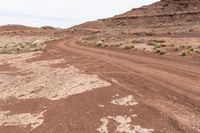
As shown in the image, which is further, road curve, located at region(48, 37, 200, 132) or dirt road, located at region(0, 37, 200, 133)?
road curve, located at region(48, 37, 200, 132)

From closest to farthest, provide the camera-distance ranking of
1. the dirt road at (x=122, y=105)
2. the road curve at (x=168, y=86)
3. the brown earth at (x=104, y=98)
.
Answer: the dirt road at (x=122, y=105), the brown earth at (x=104, y=98), the road curve at (x=168, y=86)

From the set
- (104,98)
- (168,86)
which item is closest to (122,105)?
(104,98)

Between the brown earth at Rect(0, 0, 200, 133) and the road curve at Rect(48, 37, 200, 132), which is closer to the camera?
the brown earth at Rect(0, 0, 200, 133)

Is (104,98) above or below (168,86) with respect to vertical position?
below

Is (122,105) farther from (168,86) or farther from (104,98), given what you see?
(168,86)

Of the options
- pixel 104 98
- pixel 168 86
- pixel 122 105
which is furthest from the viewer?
pixel 168 86

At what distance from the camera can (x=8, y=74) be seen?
20.2 m

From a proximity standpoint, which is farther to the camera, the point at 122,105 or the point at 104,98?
the point at 104,98

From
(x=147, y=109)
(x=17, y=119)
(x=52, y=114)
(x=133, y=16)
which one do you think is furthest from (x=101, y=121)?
(x=133, y=16)

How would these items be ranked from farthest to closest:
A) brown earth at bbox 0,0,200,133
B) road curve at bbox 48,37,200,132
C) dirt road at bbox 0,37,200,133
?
road curve at bbox 48,37,200,132 < brown earth at bbox 0,0,200,133 < dirt road at bbox 0,37,200,133

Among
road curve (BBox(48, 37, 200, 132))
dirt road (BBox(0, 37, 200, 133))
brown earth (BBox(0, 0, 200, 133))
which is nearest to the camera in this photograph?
dirt road (BBox(0, 37, 200, 133))

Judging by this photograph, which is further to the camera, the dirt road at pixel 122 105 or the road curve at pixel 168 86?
the road curve at pixel 168 86

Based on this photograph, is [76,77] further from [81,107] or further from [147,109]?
[147,109]

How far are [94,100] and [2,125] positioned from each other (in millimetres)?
3163
